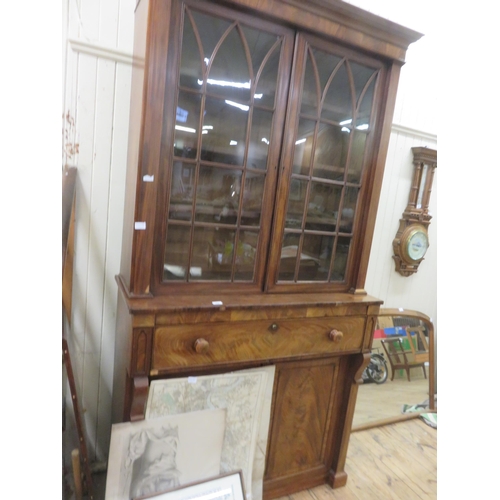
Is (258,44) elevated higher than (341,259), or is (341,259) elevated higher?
(258,44)

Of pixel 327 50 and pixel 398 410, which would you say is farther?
pixel 398 410

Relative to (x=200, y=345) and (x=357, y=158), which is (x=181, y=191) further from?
(x=357, y=158)

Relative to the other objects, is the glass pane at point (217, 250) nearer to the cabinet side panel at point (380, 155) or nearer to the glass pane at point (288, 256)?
the glass pane at point (288, 256)

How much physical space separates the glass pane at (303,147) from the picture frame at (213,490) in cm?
124

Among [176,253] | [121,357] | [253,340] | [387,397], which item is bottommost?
[387,397]

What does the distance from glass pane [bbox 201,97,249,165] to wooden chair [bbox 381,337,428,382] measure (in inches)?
64.9

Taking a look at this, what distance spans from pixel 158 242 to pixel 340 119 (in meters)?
0.90

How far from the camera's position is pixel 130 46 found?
133 centimetres

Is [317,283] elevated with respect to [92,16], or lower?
lower

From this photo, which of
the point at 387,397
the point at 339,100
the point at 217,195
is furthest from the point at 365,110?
the point at 387,397

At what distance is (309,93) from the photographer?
4.26 feet

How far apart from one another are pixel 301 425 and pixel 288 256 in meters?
0.77
